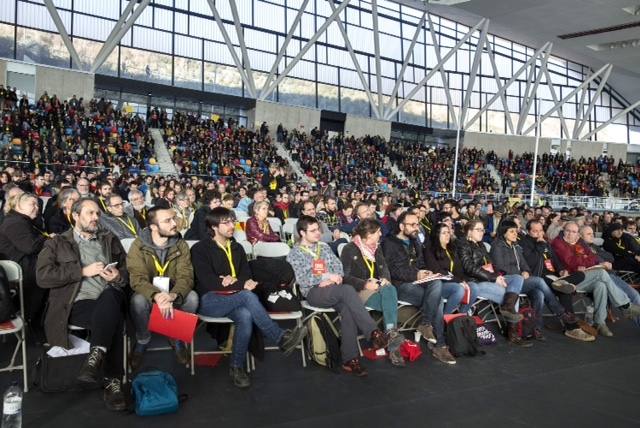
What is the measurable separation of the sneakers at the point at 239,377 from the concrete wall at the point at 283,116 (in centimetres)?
2637

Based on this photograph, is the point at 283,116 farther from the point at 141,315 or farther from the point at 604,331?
the point at 141,315

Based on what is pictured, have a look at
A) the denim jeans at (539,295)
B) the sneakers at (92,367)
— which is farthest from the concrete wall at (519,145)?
the sneakers at (92,367)

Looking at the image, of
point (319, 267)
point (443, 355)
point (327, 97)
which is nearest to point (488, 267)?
point (443, 355)

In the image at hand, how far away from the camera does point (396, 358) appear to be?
4.71 metres

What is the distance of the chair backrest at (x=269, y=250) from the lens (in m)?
5.59

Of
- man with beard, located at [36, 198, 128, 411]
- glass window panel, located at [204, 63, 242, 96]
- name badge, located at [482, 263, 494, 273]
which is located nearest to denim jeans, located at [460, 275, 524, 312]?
name badge, located at [482, 263, 494, 273]

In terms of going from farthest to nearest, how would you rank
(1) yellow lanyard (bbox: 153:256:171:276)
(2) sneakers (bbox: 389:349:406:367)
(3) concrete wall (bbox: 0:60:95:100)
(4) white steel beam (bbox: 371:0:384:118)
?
(4) white steel beam (bbox: 371:0:384:118)
(3) concrete wall (bbox: 0:60:95:100)
(2) sneakers (bbox: 389:349:406:367)
(1) yellow lanyard (bbox: 153:256:171:276)

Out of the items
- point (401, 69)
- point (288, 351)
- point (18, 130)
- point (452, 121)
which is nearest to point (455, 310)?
point (288, 351)

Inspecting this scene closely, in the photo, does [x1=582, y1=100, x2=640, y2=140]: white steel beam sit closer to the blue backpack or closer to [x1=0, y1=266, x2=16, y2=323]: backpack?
the blue backpack

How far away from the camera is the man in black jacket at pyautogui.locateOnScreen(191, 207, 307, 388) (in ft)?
13.5

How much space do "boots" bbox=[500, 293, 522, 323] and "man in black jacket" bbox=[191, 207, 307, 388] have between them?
7.98 feet

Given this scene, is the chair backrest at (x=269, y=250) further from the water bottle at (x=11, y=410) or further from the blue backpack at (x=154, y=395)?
the water bottle at (x=11, y=410)

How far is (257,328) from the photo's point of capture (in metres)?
4.27

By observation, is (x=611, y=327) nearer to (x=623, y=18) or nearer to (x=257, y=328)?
(x=257, y=328)
